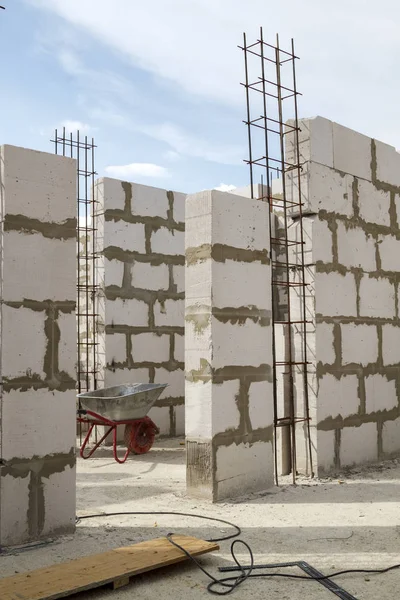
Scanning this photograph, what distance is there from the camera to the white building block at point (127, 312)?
8.20 m

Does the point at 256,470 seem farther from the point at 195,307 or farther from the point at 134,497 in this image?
the point at 195,307

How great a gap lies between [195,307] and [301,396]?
1550mm

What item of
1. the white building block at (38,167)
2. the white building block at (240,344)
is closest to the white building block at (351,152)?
the white building block at (240,344)

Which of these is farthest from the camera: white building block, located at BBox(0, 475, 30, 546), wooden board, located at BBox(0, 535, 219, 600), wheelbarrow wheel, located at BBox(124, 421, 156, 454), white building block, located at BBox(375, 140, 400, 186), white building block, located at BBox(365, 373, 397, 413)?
wheelbarrow wheel, located at BBox(124, 421, 156, 454)

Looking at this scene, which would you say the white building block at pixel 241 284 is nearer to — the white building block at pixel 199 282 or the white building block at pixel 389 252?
the white building block at pixel 199 282

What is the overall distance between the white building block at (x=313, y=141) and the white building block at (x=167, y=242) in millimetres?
2907

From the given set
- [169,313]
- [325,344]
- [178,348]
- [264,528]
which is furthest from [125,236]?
[264,528]

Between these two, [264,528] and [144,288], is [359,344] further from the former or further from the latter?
[144,288]

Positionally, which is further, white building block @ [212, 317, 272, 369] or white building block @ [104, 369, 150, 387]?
white building block @ [104, 369, 150, 387]

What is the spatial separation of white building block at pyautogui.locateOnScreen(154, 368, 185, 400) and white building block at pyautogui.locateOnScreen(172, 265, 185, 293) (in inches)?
46.2

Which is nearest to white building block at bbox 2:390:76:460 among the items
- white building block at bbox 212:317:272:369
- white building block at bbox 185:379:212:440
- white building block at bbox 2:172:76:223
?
white building block at bbox 2:172:76:223

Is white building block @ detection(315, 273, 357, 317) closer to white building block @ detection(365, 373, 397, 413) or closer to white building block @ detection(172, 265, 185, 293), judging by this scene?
white building block @ detection(365, 373, 397, 413)

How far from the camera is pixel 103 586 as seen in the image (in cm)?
335

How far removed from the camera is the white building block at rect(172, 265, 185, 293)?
9.00 meters
